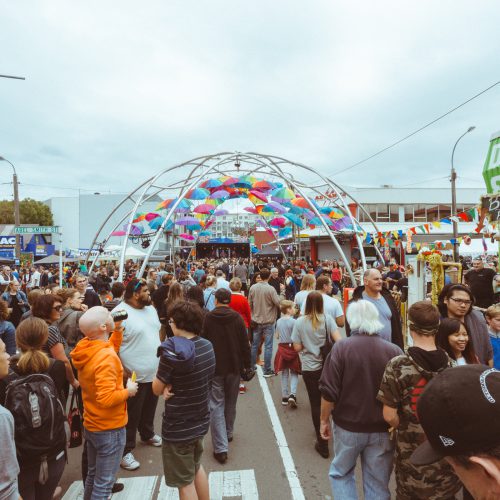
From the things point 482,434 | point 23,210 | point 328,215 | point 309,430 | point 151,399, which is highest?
point 23,210

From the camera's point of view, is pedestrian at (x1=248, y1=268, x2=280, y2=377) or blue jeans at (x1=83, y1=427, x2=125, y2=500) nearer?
blue jeans at (x1=83, y1=427, x2=125, y2=500)

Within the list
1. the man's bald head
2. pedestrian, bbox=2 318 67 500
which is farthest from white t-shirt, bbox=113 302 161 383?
pedestrian, bbox=2 318 67 500

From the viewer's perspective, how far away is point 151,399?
192 inches

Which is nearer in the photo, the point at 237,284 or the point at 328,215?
the point at 237,284

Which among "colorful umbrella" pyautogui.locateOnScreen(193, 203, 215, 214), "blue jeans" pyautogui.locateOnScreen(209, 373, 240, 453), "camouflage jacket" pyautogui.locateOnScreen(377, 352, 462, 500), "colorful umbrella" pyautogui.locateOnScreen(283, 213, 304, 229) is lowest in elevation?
"blue jeans" pyautogui.locateOnScreen(209, 373, 240, 453)

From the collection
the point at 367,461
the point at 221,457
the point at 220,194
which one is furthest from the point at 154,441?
the point at 220,194

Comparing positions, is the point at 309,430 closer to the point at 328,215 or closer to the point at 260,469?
the point at 260,469

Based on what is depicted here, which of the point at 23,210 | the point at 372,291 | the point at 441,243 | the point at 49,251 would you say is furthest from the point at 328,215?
the point at 23,210

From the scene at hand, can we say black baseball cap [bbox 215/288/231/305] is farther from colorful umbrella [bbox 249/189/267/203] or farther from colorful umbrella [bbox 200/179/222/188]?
colorful umbrella [bbox 249/189/267/203]

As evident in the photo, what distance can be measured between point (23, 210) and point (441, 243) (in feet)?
179

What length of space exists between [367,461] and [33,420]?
242 centimetres

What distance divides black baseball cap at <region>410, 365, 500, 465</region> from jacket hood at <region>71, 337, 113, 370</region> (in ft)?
8.49

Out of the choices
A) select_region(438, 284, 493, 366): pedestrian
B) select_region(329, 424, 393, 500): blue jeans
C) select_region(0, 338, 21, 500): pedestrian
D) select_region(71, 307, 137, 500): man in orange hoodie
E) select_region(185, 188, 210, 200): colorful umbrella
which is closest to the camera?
select_region(0, 338, 21, 500): pedestrian

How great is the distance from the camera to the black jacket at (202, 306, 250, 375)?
4598mm
